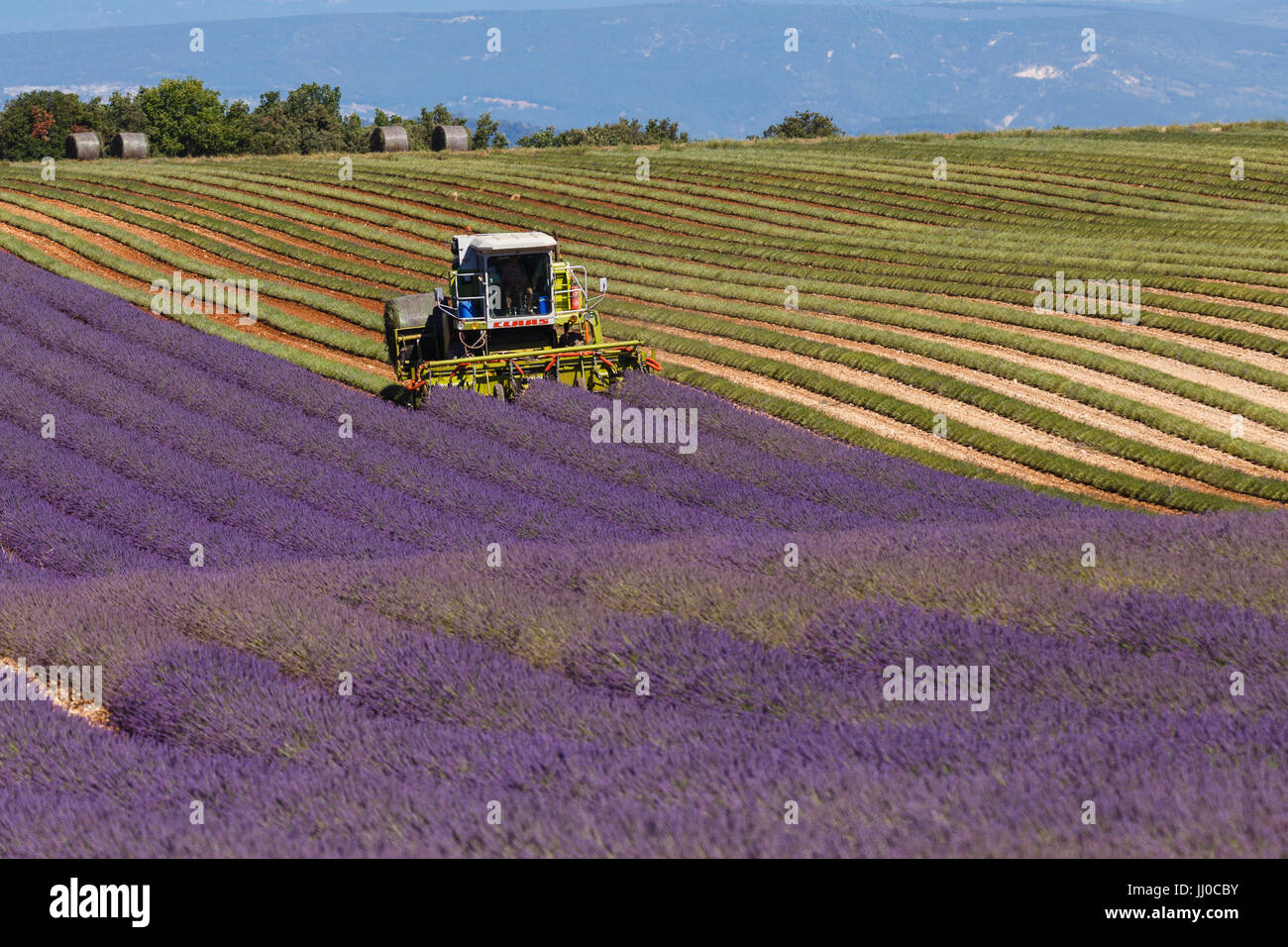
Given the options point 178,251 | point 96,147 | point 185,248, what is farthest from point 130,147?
point 178,251

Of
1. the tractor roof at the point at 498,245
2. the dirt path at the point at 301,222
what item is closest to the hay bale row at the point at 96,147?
the dirt path at the point at 301,222

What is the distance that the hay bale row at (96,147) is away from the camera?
53188 millimetres

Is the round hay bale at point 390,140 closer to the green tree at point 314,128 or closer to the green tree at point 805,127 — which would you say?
the green tree at point 314,128

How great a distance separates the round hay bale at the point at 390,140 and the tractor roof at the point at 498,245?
41636 mm

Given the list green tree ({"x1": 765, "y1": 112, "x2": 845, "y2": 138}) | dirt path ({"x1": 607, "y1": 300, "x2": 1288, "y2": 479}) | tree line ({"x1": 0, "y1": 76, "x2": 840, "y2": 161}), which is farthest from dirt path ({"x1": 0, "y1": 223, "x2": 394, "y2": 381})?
green tree ({"x1": 765, "y1": 112, "x2": 845, "y2": 138})

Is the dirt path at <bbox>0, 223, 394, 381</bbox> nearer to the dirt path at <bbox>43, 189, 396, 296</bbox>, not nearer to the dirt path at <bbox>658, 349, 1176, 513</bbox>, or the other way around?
the dirt path at <bbox>43, 189, 396, 296</bbox>

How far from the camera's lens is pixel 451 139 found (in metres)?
56.9

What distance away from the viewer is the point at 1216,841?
12.3 ft

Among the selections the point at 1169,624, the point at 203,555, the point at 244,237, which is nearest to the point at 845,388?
the point at 203,555

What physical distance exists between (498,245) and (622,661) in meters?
12.6

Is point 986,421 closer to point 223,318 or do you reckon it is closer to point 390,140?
point 223,318

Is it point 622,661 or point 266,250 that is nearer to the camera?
point 622,661

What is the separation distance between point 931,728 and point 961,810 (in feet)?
3.86
